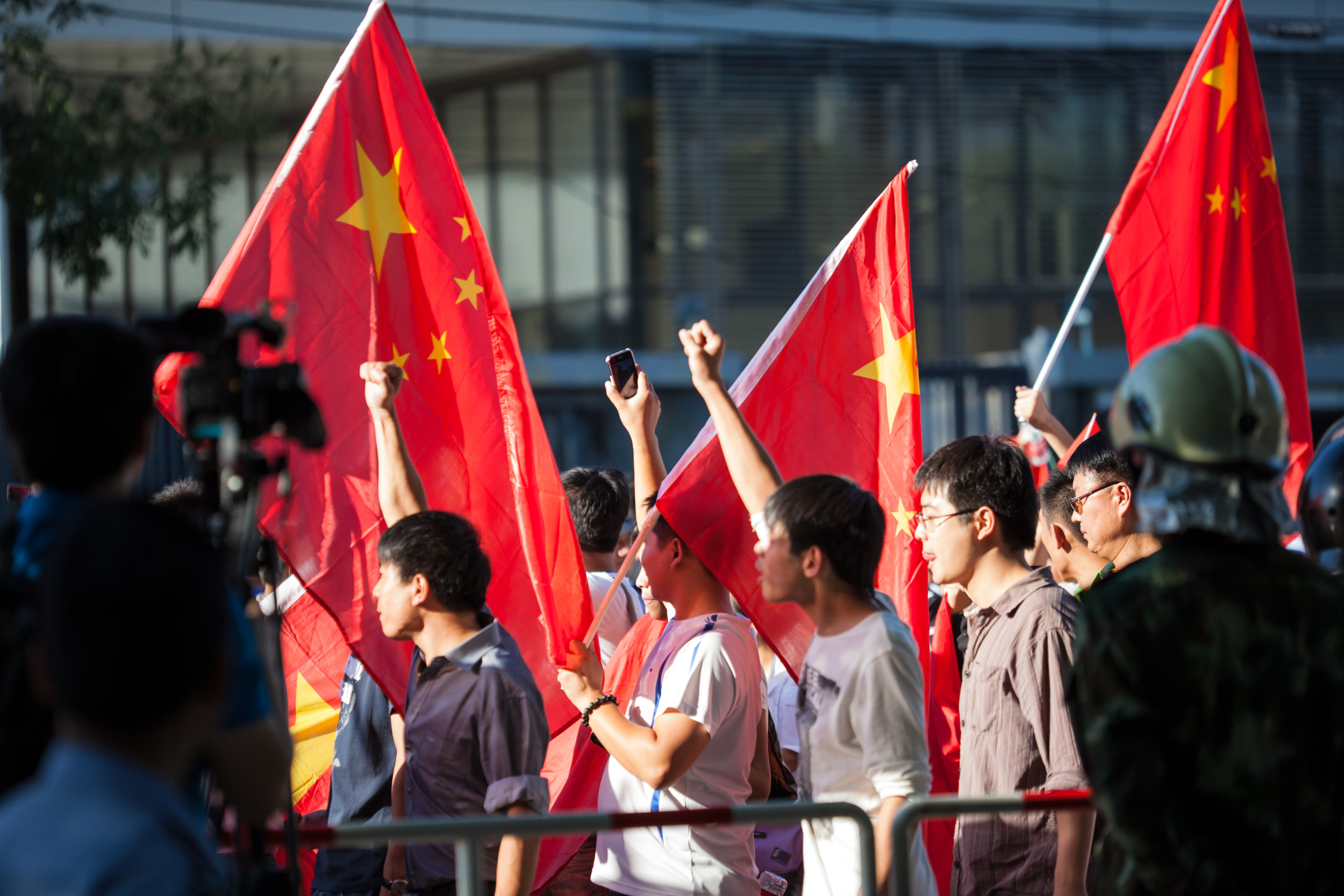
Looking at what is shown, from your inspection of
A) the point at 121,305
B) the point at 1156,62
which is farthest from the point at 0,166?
the point at 1156,62

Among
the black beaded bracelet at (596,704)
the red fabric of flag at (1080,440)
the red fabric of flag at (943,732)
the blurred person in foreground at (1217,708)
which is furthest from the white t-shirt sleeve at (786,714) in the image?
the blurred person in foreground at (1217,708)

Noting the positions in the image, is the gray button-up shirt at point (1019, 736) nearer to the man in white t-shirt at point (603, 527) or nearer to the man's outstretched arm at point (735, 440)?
the man's outstretched arm at point (735, 440)

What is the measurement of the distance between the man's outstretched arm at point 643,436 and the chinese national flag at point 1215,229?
2268 millimetres

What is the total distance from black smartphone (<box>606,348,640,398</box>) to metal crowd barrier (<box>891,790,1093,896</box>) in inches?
73.4

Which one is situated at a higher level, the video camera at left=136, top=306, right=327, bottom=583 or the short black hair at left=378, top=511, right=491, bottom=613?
the video camera at left=136, top=306, right=327, bottom=583

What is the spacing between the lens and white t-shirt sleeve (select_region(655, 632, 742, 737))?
362 centimetres

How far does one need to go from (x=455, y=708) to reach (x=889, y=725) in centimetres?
124

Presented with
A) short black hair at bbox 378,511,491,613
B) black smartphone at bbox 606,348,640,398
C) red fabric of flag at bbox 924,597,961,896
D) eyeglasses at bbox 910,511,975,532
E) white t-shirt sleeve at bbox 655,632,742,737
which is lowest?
red fabric of flag at bbox 924,597,961,896

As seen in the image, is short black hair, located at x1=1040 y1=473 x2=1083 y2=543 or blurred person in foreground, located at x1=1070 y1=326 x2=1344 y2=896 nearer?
blurred person in foreground, located at x1=1070 y1=326 x2=1344 y2=896

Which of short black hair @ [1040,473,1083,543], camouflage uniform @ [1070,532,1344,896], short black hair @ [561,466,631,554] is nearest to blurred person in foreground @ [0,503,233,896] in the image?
camouflage uniform @ [1070,532,1344,896]

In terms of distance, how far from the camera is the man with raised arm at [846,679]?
3135 mm

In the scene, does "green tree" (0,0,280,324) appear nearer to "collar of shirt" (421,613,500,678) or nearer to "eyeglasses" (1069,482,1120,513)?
"collar of shirt" (421,613,500,678)

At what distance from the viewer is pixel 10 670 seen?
211cm

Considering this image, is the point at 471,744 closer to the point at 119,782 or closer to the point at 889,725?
the point at 889,725
